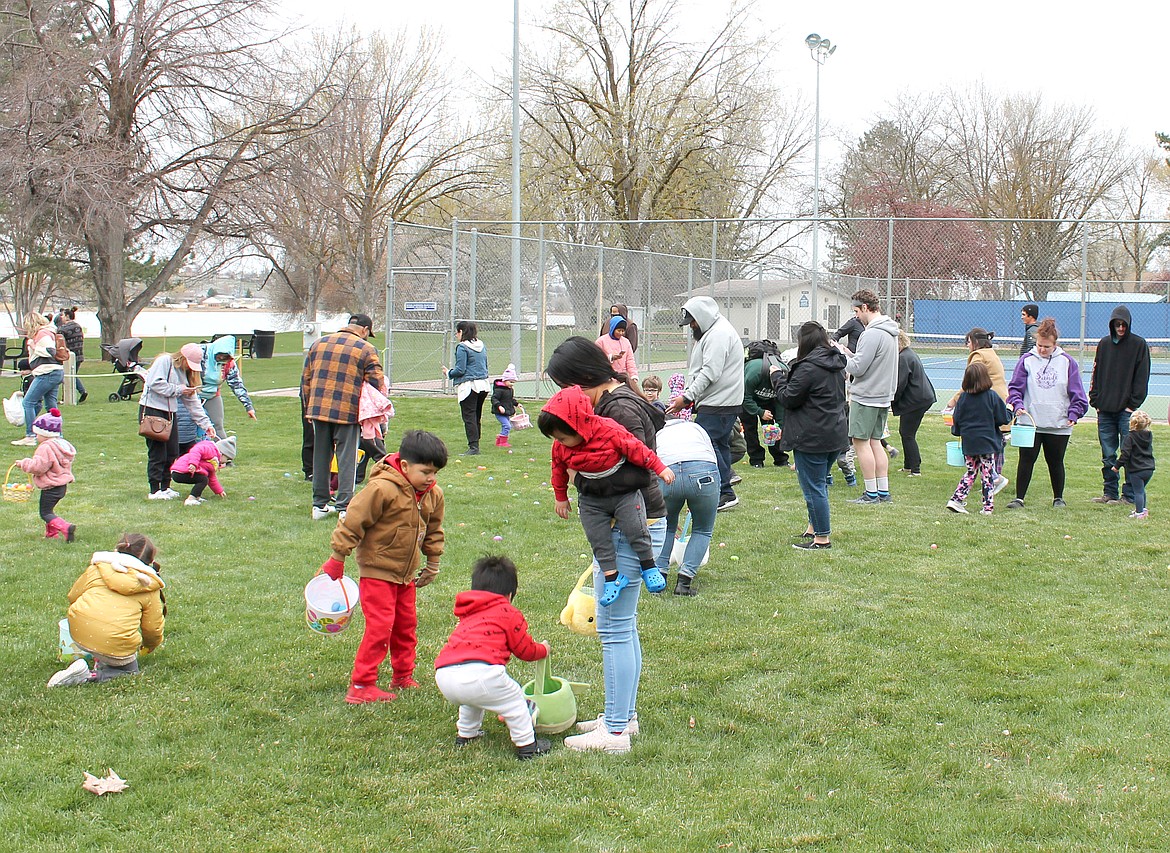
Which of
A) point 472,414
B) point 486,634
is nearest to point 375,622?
point 486,634

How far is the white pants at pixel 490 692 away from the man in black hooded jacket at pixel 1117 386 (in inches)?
287

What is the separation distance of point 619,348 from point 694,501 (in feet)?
19.8

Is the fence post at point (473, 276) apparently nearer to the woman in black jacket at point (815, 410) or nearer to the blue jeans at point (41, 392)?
the blue jeans at point (41, 392)

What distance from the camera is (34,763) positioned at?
4.12 metres

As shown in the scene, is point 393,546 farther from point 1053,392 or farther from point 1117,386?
point 1117,386

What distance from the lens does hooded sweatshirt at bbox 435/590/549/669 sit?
4.19 metres

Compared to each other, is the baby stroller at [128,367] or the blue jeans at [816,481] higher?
the baby stroller at [128,367]

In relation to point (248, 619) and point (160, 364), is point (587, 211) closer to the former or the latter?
point (160, 364)

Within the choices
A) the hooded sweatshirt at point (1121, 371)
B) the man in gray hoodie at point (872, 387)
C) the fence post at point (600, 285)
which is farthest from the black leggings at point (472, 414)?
the hooded sweatshirt at point (1121, 371)

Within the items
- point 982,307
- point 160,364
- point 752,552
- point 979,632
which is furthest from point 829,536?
point 982,307

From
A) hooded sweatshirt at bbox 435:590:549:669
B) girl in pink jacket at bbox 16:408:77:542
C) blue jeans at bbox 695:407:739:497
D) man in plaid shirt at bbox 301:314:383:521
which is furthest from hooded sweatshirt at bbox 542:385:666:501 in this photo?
girl in pink jacket at bbox 16:408:77:542

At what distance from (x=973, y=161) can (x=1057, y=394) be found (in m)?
39.5

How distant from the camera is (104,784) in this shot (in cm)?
394

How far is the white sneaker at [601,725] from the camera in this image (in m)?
4.46
